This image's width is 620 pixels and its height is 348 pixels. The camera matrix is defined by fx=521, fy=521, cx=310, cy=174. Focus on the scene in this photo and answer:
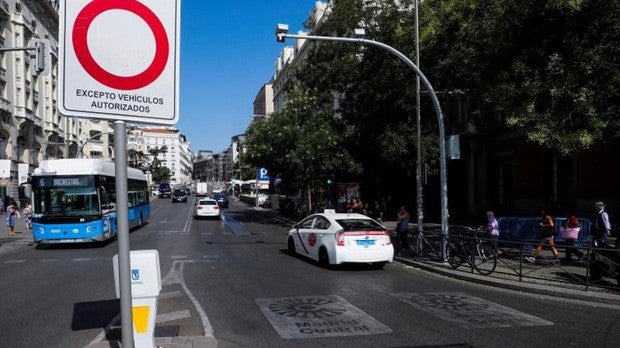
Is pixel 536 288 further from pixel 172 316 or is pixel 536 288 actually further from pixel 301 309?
pixel 172 316

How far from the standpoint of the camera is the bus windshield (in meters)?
18.2

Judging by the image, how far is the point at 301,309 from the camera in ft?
27.9

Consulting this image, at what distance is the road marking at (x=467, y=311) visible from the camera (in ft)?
25.0

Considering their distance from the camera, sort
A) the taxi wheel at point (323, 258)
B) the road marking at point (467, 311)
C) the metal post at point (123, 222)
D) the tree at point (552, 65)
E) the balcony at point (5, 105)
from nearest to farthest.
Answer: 1. the metal post at point (123, 222)
2. the road marking at point (467, 311)
3. the tree at point (552, 65)
4. the taxi wheel at point (323, 258)
5. the balcony at point (5, 105)

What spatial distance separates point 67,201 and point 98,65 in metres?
17.1

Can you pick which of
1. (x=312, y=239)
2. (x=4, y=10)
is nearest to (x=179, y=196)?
(x=4, y=10)

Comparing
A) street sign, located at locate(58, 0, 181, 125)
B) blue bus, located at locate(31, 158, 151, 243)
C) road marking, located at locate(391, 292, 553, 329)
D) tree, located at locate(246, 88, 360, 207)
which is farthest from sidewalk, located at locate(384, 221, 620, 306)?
tree, located at locate(246, 88, 360, 207)

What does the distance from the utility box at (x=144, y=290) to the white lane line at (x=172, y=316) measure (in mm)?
2625

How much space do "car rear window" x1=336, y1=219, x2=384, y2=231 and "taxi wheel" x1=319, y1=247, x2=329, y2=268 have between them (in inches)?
34.0

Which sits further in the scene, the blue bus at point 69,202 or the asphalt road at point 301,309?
the blue bus at point 69,202

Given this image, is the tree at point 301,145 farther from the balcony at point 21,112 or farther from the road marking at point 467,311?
the balcony at point 21,112

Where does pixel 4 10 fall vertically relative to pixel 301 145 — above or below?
above

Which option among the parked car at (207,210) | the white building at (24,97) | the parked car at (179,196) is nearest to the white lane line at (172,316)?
the parked car at (207,210)

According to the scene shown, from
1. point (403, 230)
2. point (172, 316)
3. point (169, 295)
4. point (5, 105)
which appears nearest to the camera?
point (172, 316)
